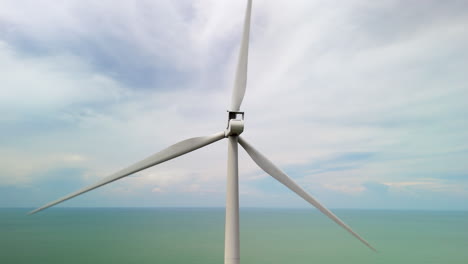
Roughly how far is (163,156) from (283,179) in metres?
5.78

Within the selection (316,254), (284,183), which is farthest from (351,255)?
(284,183)

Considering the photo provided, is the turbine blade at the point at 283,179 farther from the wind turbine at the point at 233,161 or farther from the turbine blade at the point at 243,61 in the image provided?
the turbine blade at the point at 243,61

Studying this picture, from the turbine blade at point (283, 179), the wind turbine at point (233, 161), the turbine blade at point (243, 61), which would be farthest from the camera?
the turbine blade at point (243, 61)

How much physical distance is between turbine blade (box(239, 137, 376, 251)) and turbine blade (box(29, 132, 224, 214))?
167cm

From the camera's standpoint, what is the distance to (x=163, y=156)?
51.6 ft

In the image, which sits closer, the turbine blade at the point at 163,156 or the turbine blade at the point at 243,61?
the turbine blade at the point at 163,156

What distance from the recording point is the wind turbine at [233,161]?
15.0 meters

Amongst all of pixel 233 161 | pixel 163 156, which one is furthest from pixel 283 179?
pixel 163 156

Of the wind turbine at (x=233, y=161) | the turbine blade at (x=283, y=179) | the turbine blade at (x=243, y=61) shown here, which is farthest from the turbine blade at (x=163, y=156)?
the turbine blade at (x=243, y=61)

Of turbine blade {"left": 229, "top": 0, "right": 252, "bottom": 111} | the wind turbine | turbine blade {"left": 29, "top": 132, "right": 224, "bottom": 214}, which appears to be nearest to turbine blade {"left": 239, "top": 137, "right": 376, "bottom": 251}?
the wind turbine

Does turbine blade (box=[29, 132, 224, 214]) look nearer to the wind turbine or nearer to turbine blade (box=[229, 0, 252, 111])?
the wind turbine

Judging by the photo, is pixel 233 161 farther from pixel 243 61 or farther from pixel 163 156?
pixel 243 61

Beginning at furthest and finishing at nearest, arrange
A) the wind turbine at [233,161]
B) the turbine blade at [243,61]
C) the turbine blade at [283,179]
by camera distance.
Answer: the turbine blade at [243,61] < the turbine blade at [283,179] < the wind turbine at [233,161]

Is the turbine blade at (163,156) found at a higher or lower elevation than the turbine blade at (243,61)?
lower
